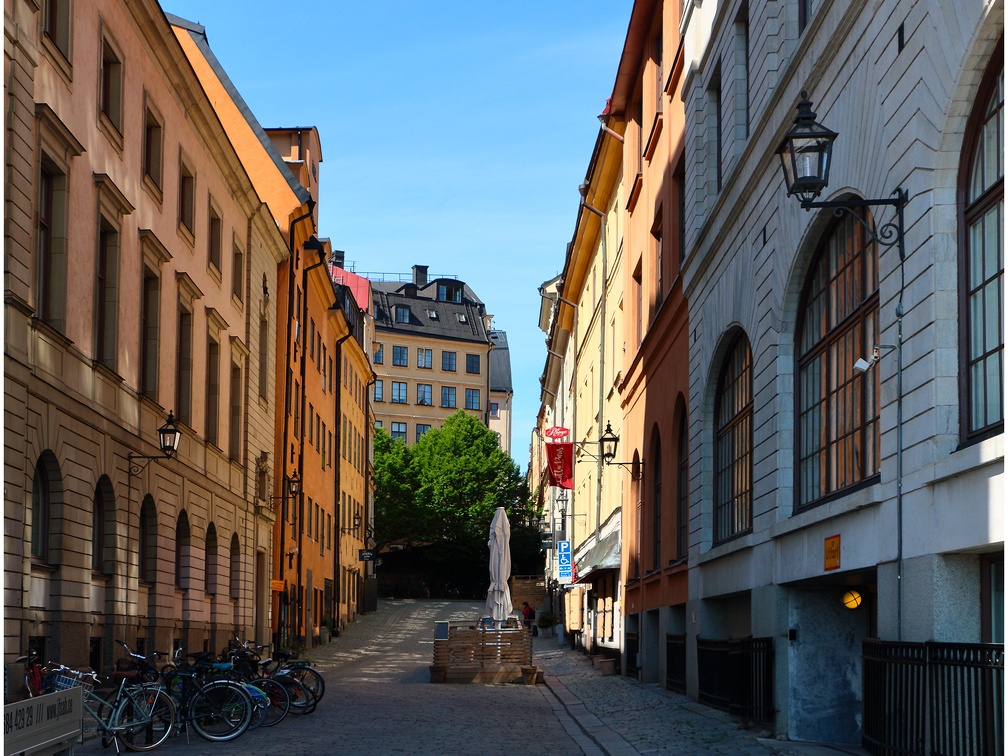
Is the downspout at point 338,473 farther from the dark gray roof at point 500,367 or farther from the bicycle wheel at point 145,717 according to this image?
the dark gray roof at point 500,367

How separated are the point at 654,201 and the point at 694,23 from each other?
5388mm

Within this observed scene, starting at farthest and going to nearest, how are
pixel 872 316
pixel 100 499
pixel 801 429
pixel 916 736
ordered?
1. pixel 100 499
2. pixel 801 429
3. pixel 872 316
4. pixel 916 736

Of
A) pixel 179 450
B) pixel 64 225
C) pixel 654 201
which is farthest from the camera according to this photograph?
pixel 654 201

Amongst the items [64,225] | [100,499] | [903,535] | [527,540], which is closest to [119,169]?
[64,225]

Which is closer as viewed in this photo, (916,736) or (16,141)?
(916,736)

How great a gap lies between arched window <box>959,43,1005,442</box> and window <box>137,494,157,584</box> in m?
17.0

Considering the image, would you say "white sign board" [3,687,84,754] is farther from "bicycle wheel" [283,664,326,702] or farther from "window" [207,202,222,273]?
"window" [207,202,222,273]

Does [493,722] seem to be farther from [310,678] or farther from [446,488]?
[446,488]

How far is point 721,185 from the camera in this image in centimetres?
2178

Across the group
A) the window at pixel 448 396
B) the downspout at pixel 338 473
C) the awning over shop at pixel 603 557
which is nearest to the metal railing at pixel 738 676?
the awning over shop at pixel 603 557

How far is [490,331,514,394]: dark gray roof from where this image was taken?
11912 cm

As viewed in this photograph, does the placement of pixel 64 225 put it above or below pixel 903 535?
above

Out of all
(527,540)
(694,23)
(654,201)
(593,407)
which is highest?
(694,23)

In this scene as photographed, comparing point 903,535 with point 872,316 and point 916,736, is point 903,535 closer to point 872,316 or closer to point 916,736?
point 916,736
